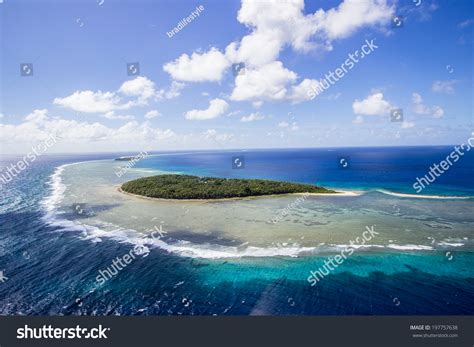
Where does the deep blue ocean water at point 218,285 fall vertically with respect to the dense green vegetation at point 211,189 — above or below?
below

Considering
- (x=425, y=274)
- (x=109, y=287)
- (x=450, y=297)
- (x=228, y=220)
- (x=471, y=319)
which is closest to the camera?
(x=471, y=319)

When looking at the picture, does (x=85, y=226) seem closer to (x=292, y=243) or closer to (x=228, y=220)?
(x=228, y=220)

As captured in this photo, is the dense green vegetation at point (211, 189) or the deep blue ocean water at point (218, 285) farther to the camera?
the dense green vegetation at point (211, 189)

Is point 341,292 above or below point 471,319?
below

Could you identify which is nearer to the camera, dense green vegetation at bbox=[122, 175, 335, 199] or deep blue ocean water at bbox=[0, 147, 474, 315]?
deep blue ocean water at bbox=[0, 147, 474, 315]

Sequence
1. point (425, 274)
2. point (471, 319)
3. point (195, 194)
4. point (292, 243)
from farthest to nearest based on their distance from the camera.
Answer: point (195, 194), point (292, 243), point (425, 274), point (471, 319)

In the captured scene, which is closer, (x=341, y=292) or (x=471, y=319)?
(x=471, y=319)

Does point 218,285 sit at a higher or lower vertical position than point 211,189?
lower

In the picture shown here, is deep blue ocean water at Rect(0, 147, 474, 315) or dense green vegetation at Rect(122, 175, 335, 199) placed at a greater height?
dense green vegetation at Rect(122, 175, 335, 199)

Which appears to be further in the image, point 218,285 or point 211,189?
point 211,189

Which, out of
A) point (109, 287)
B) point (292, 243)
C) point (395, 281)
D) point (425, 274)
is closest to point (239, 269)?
point (292, 243)
